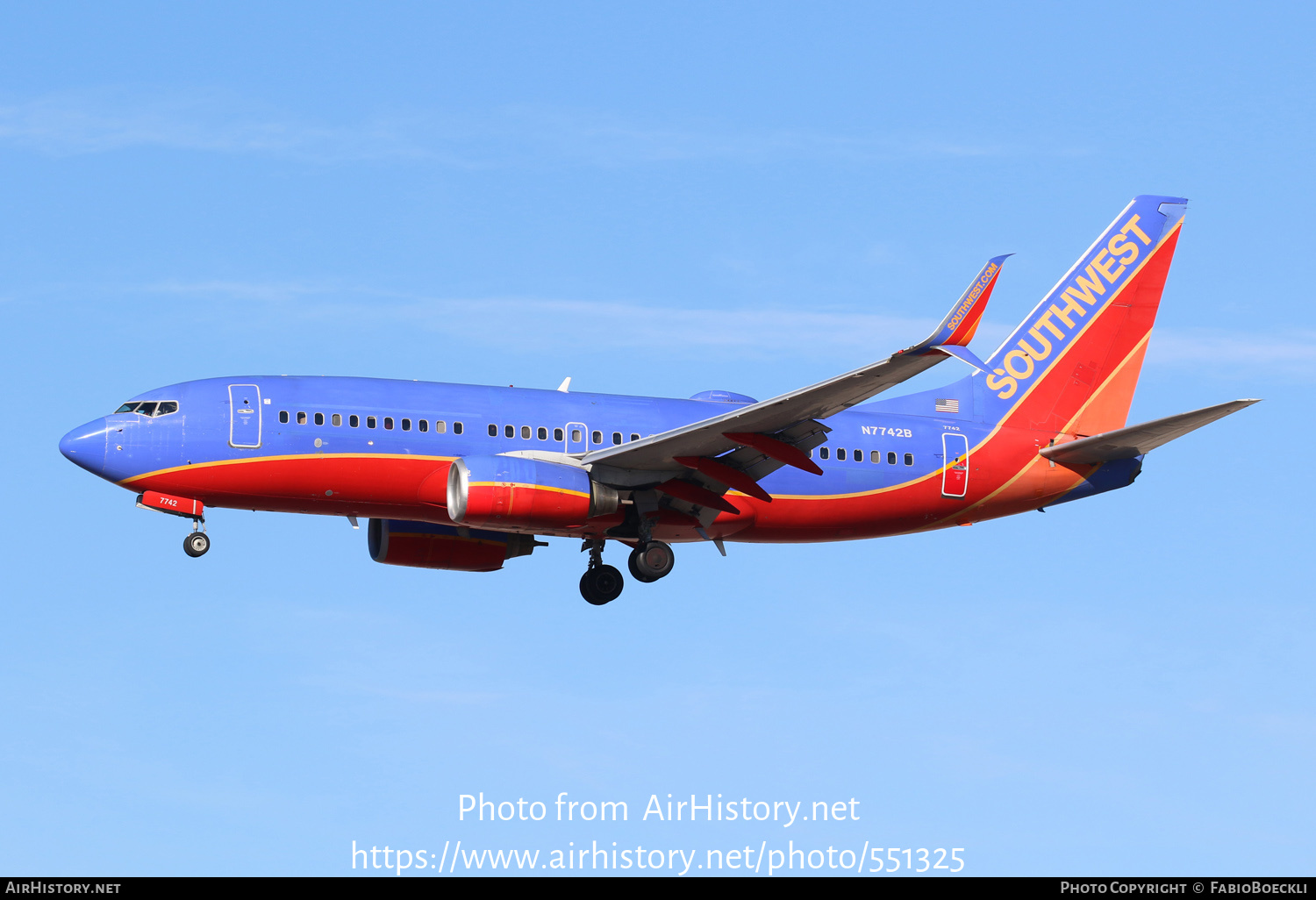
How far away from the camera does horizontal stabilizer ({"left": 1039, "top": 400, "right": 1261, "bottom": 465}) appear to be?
4112 cm

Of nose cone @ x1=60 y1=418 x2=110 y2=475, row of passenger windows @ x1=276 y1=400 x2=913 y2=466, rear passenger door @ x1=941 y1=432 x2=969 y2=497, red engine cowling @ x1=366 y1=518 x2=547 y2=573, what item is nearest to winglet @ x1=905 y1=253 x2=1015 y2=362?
row of passenger windows @ x1=276 y1=400 x2=913 y2=466

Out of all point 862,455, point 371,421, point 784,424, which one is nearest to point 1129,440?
point 862,455

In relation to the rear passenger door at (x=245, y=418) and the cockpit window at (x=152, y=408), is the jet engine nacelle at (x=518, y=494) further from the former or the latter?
the cockpit window at (x=152, y=408)

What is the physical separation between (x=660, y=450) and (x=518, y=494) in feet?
11.1

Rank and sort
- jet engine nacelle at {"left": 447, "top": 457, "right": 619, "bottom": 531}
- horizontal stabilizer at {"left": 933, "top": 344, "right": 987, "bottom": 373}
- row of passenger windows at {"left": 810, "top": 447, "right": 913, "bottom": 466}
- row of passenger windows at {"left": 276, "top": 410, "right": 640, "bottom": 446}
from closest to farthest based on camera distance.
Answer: horizontal stabilizer at {"left": 933, "top": 344, "right": 987, "bottom": 373} → jet engine nacelle at {"left": 447, "top": 457, "right": 619, "bottom": 531} → row of passenger windows at {"left": 276, "top": 410, "right": 640, "bottom": 446} → row of passenger windows at {"left": 810, "top": 447, "right": 913, "bottom": 466}

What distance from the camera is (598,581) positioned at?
1734 inches

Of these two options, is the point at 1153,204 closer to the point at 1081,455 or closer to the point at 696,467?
the point at 1081,455

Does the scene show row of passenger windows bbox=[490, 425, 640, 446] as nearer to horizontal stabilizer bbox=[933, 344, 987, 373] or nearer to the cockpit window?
the cockpit window

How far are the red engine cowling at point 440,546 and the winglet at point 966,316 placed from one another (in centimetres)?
1501

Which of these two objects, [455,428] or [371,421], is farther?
[455,428]

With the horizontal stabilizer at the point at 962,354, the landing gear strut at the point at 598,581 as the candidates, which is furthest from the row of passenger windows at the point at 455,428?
the horizontal stabilizer at the point at 962,354

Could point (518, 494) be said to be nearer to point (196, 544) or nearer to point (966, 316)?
point (196, 544)

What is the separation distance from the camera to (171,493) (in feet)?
130

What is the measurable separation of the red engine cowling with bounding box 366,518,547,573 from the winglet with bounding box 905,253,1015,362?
15.0 m
